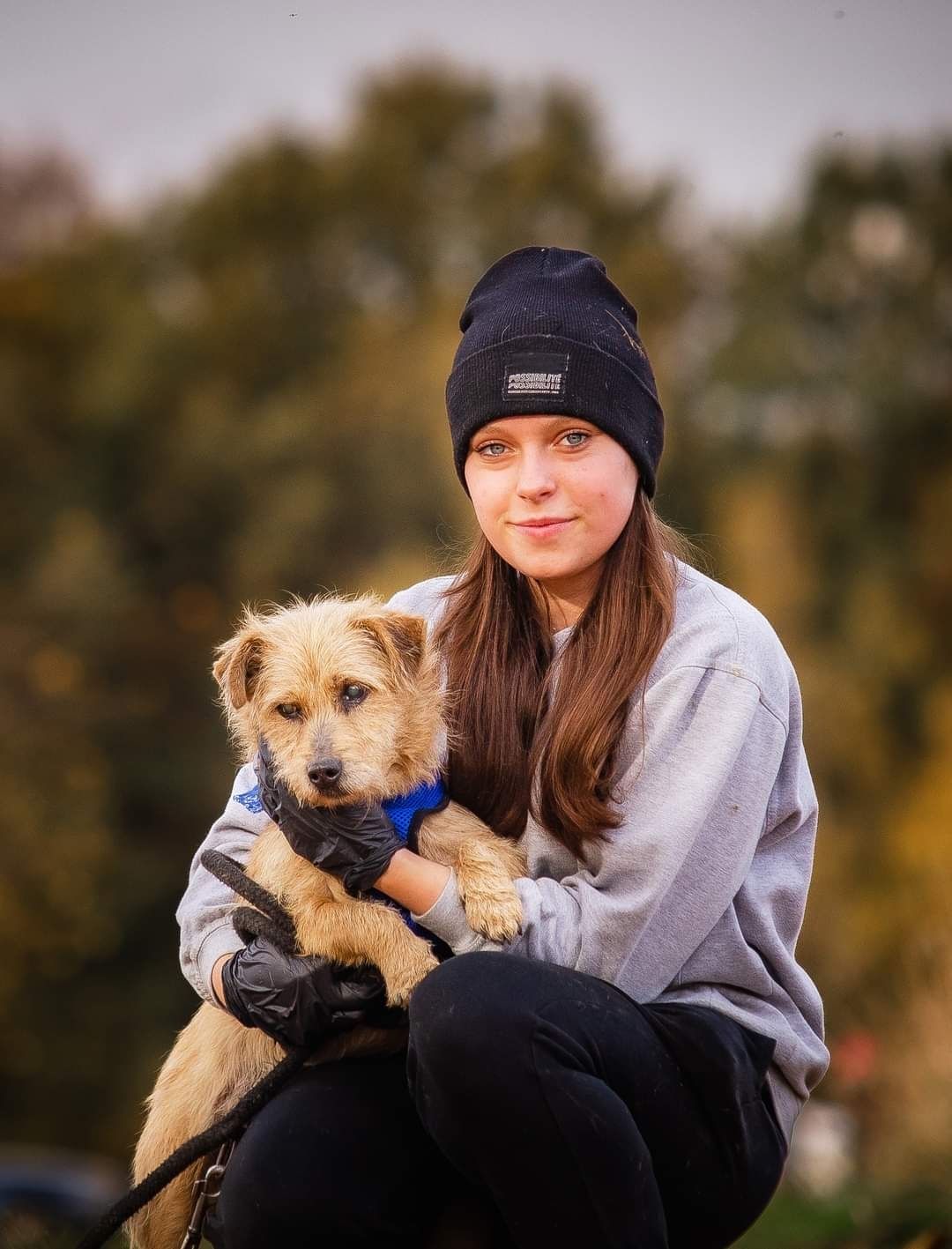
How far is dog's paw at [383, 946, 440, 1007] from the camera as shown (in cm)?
337

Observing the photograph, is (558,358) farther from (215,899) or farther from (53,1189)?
(53,1189)

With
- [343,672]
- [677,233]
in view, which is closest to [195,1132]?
[343,672]

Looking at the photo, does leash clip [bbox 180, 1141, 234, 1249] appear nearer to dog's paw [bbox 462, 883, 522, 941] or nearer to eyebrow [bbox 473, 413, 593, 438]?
dog's paw [bbox 462, 883, 522, 941]

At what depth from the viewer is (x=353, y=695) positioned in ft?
12.6

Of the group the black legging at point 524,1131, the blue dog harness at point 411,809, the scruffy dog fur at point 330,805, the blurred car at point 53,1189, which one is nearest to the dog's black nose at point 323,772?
the scruffy dog fur at point 330,805

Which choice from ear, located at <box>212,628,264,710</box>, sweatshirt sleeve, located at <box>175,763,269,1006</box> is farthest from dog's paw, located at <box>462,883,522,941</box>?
ear, located at <box>212,628,264,710</box>

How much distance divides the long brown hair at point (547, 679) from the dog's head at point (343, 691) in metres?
0.09

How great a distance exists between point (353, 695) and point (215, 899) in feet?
2.09

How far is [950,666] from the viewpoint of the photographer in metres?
21.4

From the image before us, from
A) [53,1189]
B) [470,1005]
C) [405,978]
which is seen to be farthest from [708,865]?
[53,1189]

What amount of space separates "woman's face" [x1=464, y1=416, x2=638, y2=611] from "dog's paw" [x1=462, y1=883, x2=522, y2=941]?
78 cm

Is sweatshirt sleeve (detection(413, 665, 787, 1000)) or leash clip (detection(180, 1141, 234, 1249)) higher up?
sweatshirt sleeve (detection(413, 665, 787, 1000))

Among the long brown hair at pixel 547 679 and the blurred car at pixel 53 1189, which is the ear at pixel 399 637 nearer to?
the long brown hair at pixel 547 679

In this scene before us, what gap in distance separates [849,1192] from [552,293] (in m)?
5.11
